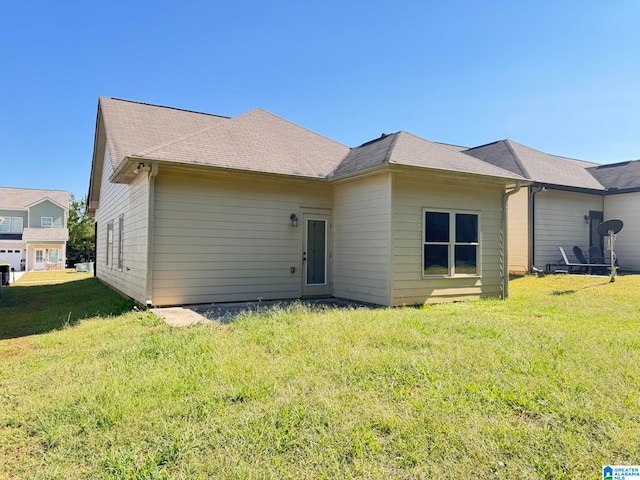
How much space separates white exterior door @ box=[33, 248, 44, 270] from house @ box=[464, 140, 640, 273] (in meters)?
33.1

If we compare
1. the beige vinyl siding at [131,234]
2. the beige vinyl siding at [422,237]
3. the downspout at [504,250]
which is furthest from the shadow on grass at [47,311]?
the downspout at [504,250]

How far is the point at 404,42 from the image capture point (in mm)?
12133

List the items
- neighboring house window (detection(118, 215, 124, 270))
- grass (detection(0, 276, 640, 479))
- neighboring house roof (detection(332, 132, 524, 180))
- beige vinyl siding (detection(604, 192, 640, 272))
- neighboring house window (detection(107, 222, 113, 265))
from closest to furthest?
1. grass (detection(0, 276, 640, 479))
2. neighboring house roof (detection(332, 132, 524, 180))
3. neighboring house window (detection(118, 215, 124, 270))
4. neighboring house window (detection(107, 222, 113, 265))
5. beige vinyl siding (detection(604, 192, 640, 272))

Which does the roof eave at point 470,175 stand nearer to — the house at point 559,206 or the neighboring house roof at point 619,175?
the house at point 559,206

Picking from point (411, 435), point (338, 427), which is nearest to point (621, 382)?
point (411, 435)

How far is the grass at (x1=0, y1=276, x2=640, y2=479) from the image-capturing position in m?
2.48

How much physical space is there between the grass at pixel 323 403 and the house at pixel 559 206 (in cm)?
946

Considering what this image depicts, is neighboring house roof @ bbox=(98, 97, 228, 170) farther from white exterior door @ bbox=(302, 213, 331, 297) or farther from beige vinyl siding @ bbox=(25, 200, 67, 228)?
beige vinyl siding @ bbox=(25, 200, 67, 228)

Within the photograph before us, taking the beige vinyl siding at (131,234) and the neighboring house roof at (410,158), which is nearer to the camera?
the neighboring house roof at (410,158)

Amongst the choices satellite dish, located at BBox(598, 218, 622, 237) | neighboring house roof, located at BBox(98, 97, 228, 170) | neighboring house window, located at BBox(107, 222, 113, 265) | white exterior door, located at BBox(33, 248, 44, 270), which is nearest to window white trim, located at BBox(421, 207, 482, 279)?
satellite dish, located at BBox(598, 218, 622, 237)

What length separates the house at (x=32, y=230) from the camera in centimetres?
3259

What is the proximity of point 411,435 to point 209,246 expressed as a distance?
6.75 m

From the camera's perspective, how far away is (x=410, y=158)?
8414 millimetres

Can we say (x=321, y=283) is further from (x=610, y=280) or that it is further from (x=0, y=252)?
(x=0, y=252)
